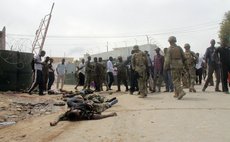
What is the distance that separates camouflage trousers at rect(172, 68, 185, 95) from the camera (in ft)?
35.8

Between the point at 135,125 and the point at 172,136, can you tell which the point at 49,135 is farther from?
the point at 172,136

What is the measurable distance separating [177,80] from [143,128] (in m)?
4.92

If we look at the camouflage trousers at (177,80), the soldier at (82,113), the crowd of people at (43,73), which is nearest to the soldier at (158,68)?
the camouflage trousers at (177,80)

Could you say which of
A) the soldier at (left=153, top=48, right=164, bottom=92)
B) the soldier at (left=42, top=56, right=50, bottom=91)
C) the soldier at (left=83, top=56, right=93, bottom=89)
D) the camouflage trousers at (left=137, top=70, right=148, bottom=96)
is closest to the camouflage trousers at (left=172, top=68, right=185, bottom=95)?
the camouflage trousers at (left=137, top=70, right=148, bottom=96)

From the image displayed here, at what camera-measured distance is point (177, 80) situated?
11.0 meters

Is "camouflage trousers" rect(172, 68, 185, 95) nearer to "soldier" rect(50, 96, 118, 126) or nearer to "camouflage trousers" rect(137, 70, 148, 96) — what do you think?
"camouflage trousers" rect(137, 70, 148, 96)

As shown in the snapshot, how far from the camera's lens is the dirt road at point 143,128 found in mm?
5523

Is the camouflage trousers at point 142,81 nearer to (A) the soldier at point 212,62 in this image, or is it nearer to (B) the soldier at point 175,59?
(B) the soldier at point 175,59

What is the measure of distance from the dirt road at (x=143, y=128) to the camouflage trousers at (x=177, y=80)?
2.09 metres

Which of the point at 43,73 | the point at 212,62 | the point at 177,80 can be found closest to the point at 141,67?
the point at 177,80

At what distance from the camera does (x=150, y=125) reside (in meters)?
6.55

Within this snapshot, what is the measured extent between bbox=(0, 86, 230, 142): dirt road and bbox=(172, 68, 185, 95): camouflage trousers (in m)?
2.09

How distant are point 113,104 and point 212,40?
4894 mm

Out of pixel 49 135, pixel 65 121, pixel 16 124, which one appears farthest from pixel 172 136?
pixel 16 124
